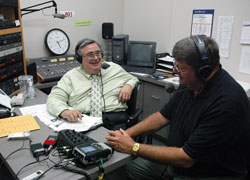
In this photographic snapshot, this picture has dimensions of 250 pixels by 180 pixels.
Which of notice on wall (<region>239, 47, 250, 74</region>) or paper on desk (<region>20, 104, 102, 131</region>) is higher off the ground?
notice on wall (<region>239, 47, 250, 74</region>)

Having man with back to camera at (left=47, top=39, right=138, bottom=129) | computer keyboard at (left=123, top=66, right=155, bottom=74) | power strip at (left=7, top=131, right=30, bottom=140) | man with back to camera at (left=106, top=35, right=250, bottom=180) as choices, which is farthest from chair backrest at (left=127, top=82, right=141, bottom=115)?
power strip at (left=7, top=131, right=30, bottom=140)

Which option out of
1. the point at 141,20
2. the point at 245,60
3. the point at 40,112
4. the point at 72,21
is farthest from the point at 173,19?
the point at 40,112

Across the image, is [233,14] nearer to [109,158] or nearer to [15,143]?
[109,158]

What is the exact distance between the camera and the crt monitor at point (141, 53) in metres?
2.91

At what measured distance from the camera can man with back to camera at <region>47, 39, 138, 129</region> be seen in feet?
6.06

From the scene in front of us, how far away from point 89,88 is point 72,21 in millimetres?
1481

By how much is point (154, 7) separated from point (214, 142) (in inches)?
94.5

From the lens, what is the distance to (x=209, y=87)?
1.20m

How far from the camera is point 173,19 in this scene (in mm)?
2893

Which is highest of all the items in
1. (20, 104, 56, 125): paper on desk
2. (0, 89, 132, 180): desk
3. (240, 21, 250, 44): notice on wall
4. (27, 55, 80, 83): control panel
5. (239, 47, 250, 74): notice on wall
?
(240, 21, 250, 44): notice on wall

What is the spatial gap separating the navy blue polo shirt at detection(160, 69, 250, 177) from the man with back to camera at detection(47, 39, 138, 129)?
2.24 feet

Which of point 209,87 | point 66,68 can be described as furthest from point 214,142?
point 66,68

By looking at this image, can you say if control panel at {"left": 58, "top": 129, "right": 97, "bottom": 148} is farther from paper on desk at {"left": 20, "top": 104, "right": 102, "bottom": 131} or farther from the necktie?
the necktie

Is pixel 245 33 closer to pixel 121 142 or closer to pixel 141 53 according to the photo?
pixel 141 53
